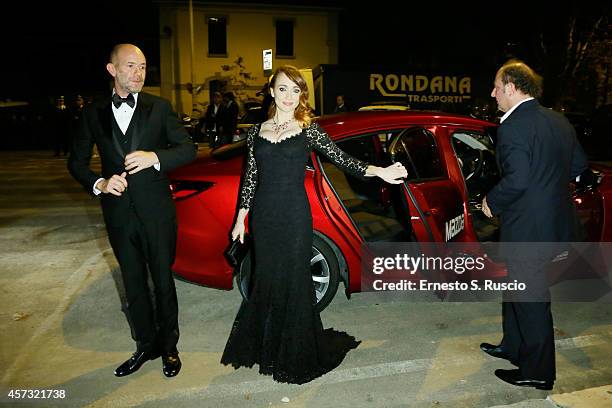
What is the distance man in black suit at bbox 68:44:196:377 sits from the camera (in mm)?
3206

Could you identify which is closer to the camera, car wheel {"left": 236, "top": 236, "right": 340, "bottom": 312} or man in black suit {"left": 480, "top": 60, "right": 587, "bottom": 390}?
man in black suit {"left": 480, "top": 60, "right": 587, "bottom": 390}

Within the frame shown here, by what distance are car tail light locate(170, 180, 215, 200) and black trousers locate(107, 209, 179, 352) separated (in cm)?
72

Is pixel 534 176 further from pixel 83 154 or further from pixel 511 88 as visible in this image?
pixel 83 154

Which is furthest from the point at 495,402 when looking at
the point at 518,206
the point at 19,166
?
the point at 19,166

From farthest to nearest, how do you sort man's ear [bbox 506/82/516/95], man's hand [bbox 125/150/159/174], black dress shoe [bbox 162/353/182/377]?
black dress shoe [bbox 162/353/182/377], man's ear [bbox 506/82/516/95], man's hand [bbox 125/150/159/174]

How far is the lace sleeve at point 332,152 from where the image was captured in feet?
10.8

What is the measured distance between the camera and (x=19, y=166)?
14.5 m

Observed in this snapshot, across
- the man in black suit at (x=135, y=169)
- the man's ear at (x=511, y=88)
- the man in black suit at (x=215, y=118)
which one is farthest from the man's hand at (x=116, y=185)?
the man in black suit at (x=215, y=118)

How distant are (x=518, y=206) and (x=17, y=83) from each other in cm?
3830

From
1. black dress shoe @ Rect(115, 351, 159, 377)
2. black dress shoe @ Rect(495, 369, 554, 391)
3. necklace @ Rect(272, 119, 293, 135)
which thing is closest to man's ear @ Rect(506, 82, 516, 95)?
necklace @ Rect(272, 119, 293, 135)

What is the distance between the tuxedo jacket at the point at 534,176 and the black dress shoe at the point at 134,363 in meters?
2.39

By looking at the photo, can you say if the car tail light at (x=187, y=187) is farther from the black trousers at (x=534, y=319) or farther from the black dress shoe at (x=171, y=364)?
the black trousers at (x=534, y=319)

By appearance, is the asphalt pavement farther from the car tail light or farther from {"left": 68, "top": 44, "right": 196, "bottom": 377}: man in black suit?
the car tail light

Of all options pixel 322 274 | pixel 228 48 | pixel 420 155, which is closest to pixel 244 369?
pixel 322 274
